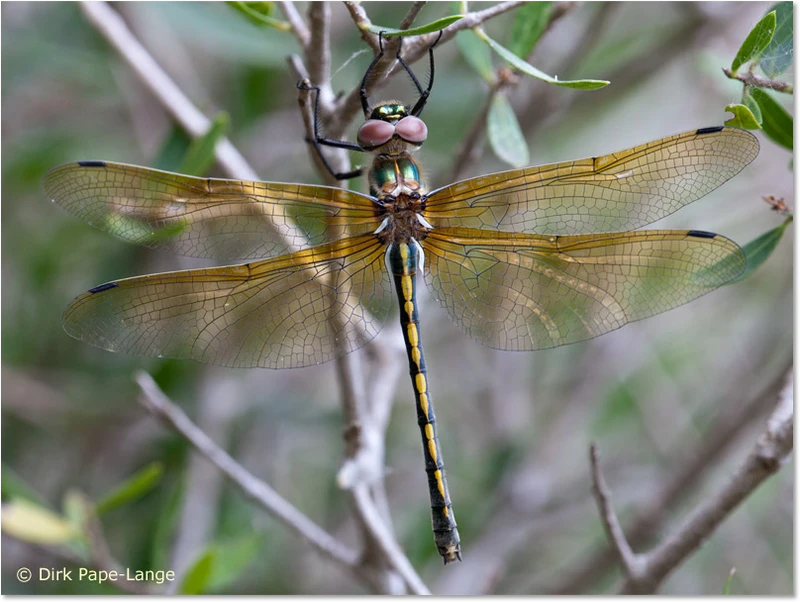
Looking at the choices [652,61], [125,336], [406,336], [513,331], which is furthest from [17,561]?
[652,61]

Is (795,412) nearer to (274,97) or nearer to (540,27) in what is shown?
(540,27)

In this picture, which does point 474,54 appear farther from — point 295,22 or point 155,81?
point 155,81

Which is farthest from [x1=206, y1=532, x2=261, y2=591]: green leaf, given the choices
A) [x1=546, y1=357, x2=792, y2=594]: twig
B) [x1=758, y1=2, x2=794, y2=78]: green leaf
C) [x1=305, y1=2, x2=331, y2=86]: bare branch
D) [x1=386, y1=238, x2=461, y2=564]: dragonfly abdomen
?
[x1=758, y1=2, x2=794, y2=78]: green leaf

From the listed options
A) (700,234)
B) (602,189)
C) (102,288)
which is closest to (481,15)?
(602,189)

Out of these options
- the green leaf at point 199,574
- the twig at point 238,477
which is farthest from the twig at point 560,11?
the green leaf at point 199,574

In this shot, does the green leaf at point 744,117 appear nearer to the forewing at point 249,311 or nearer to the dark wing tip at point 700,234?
the dark wing tip at point 700,234

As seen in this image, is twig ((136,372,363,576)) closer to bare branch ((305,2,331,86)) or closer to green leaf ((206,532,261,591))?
green leaf ((206,532,261,591))
